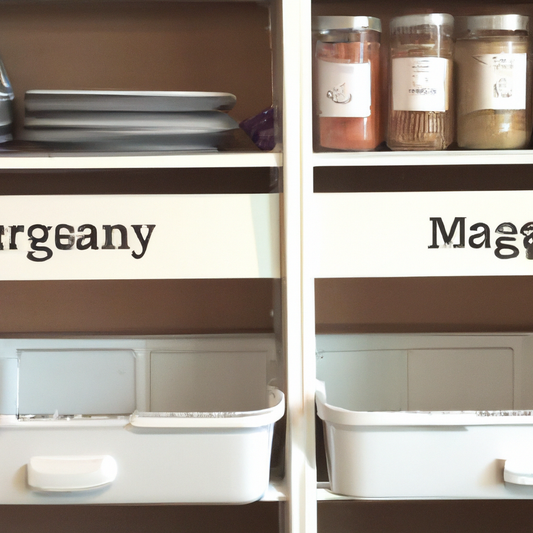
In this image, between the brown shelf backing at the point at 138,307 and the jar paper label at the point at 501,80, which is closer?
the jar paper label at the point at 501,80

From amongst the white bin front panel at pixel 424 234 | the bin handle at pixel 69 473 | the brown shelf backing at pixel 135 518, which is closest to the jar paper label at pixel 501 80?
the white bin front panel at pixel 424 234

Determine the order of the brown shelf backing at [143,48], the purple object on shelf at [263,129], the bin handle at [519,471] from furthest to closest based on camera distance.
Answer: the brown shelf backing at [143,48], the purple object on shelf at [263,129], the bin handle at [519,471]

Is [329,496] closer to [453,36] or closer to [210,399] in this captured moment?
[210,399]

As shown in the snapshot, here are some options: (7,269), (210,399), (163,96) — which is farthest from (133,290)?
(163,96)

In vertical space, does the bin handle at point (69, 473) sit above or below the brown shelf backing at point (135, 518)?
above

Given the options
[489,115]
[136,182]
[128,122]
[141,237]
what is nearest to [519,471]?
[489,115]

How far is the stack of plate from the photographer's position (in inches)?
36.3

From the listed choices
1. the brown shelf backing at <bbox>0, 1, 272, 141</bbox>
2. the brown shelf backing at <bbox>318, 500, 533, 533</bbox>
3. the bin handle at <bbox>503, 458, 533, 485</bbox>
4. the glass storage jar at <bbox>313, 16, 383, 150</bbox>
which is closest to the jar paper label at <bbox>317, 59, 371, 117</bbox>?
the glass storage jar at <bbox>313, 16, 383, 150</bbox>

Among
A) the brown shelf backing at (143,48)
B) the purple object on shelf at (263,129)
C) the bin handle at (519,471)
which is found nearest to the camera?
the bin handle at (519,471)

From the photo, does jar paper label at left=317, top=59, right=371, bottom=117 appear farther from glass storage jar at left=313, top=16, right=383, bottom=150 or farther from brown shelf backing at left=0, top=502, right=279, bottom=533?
brown shelf backing at left=0, top=502, right=279, bottom=533

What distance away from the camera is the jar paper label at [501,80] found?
906 millimetres

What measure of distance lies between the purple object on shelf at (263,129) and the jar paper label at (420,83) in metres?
0.23

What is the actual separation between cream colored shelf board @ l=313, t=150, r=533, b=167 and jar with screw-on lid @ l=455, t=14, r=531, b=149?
2 cm

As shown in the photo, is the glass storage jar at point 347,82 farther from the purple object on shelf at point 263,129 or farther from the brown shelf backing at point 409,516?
the brown shelf backing at point 409,516
